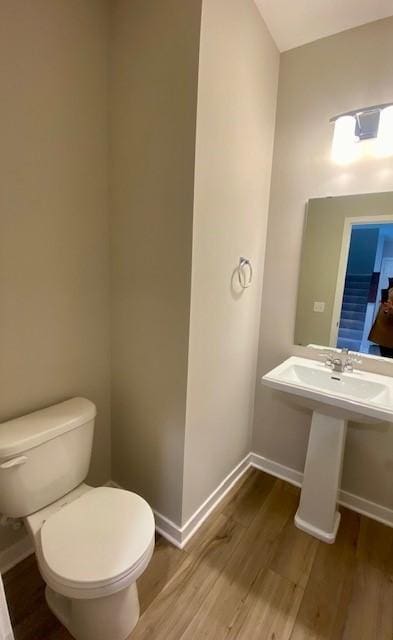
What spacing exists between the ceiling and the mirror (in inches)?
32.2

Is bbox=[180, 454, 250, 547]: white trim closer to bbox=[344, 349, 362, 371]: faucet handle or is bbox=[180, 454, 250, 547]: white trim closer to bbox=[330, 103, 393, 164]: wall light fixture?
bbox=[344, 349, 362, 371]: faucet handle

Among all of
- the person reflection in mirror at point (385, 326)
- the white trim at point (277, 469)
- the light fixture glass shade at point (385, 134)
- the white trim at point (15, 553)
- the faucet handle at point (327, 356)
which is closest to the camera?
the white trim at point (15, 553)

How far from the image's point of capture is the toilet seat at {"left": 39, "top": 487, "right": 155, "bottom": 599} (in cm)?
96

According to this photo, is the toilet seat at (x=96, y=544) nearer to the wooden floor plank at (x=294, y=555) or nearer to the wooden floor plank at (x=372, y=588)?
the wooden floor plank at (x=294, y=555)

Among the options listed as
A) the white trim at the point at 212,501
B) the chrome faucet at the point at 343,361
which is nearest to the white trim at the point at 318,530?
the white trim at the point at 212,501

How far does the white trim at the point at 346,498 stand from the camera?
5.66 ft

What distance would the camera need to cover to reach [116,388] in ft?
5.60

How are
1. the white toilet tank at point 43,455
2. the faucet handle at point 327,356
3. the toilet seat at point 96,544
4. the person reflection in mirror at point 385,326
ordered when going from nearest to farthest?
the toilet seat at point 96,544
the white toilet tank at point 43,455
the person reflection in mirror at point 385,326
the faucet handle at point 327,356

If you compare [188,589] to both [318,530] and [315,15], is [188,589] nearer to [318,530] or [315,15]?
[318,530]

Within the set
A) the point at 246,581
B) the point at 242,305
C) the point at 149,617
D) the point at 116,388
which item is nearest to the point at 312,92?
the point at 242,305

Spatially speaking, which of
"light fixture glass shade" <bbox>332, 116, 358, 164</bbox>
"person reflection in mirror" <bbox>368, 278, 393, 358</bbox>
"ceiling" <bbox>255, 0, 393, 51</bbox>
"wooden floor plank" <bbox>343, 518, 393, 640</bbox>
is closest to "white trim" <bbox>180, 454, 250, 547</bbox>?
"wooden floor plank" <bbox>343, 518, 393, 640</bbox>

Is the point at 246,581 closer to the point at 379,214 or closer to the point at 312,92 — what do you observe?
the point at 379,214

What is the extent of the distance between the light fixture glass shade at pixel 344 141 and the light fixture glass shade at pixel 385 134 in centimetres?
11

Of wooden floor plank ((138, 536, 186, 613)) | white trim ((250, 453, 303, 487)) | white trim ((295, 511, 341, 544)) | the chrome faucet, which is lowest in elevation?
wooden floor plank ((138, 536, 186, 613))
